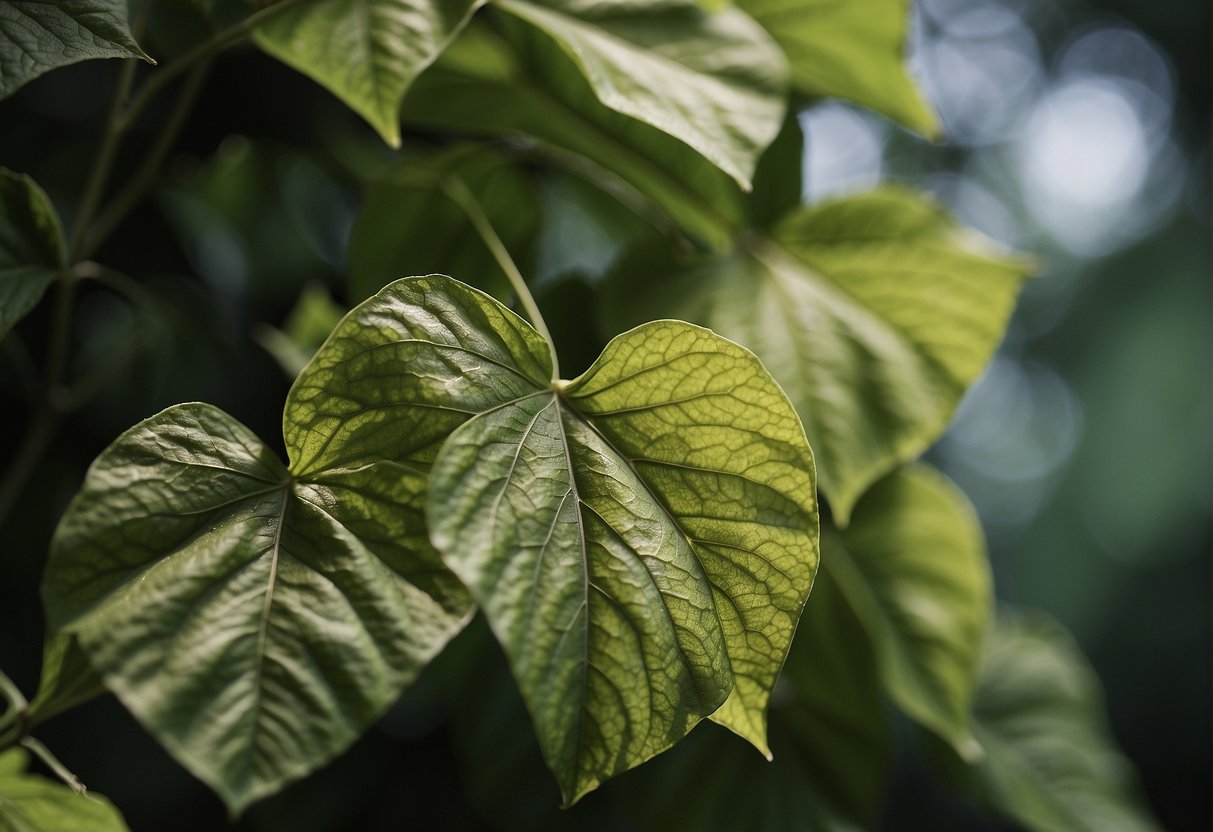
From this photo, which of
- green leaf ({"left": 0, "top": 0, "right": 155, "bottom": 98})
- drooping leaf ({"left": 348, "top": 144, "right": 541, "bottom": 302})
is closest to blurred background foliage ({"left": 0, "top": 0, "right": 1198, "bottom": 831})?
drooping leaf ({"left": 348, "top": 144, "right": 541, "bottom": 302})

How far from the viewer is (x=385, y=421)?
289 millimetres

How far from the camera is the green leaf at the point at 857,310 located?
0.44m

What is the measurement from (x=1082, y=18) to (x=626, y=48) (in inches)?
145

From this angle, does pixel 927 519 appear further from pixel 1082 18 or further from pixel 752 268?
pixel 1082 18

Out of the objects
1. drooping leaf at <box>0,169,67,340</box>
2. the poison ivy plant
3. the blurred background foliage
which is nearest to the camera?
the poison ivy plant

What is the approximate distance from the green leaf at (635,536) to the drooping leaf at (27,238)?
0.18m

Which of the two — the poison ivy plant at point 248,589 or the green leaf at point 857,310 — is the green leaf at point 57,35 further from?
the green leaf at point 857,310

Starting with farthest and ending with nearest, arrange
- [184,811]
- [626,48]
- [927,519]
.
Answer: [184,811] < [927,519] < [626,48]

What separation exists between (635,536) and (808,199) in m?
0.43

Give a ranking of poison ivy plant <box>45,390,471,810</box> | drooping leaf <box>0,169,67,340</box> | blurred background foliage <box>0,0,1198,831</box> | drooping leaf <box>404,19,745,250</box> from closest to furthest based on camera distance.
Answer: poison ivy plant <box>45,390,471,810</box>
drooping leaf <box>0,169,67,340</box>
drooping leaf <box>404,19,745,250</box>
blurred background foliage <box>0,0,1198,831</box>

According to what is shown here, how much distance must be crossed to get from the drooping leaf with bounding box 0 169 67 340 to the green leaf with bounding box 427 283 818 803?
6.9 inches

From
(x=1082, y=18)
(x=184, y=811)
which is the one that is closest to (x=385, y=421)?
(x=184, y=811)

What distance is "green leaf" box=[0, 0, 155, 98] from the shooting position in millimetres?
289

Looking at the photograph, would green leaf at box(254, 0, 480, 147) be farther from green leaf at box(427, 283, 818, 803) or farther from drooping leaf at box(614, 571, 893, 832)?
drooping leaf at box(614, 571, 893, 832)
